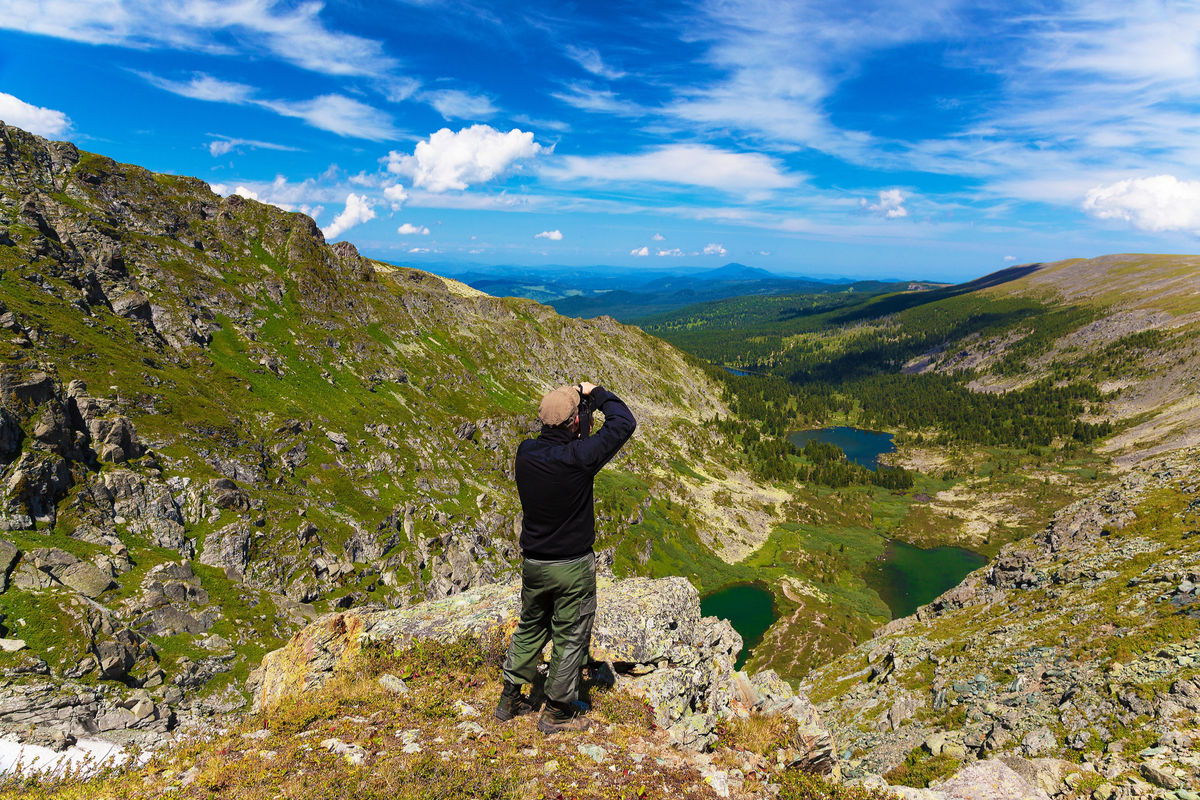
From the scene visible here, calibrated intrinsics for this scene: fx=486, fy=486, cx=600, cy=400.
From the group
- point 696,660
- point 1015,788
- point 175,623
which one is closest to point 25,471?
point 175,623

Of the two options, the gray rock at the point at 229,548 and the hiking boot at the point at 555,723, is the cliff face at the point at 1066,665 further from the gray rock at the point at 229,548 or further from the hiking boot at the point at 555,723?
the gray rock at the point at 229,548

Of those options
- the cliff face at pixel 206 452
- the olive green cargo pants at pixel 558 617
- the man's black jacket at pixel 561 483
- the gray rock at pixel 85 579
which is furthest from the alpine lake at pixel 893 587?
the man's black jacket at pixel 561 483

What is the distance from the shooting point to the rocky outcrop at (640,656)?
12883 mm

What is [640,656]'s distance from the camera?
14.7 m

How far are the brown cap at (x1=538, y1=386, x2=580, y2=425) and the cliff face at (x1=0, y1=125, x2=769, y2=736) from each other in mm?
42127

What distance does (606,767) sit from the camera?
970 centimetres

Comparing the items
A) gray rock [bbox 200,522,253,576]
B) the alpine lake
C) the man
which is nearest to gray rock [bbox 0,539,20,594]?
gray rock [bbox 200,522,253,576]

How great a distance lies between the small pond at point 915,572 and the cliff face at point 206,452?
3580cm

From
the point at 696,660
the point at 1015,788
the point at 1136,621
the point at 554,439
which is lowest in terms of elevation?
the point at 1136,621

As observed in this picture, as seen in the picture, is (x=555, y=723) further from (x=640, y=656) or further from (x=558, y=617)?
(x=640, y=656)

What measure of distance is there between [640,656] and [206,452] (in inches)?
2840

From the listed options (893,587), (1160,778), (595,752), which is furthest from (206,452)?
(893,587)

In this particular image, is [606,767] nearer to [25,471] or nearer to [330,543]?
[25,471]

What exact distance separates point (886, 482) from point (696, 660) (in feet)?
691
